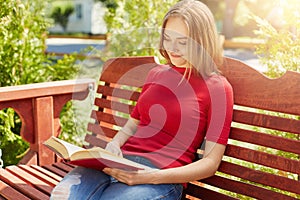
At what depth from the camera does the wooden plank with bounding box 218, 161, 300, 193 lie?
6.80 feet

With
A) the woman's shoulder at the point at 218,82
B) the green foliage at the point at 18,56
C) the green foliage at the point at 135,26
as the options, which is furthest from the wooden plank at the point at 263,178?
the green foliage at the point at 135,26

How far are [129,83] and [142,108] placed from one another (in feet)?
2.01

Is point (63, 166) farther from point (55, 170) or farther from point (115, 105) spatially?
point (115, 105)

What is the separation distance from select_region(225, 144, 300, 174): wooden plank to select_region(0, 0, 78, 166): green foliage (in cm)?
212

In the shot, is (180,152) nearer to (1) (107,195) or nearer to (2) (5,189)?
(1) (107,195)

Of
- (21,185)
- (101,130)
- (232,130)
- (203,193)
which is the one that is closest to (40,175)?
(21,185)

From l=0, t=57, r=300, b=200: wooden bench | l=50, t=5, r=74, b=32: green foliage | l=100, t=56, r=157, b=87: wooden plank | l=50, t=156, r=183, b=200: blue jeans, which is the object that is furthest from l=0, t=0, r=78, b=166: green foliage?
l=50, t=5, r=74, b=32: green foliage

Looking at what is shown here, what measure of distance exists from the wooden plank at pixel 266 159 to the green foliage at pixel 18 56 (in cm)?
212

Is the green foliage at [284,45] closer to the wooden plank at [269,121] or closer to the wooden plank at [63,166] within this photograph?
the wooden plank at [269,121]

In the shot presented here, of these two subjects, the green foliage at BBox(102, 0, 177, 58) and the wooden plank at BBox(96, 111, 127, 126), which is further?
the green foliage at BBox(102, 0, 177, 58)

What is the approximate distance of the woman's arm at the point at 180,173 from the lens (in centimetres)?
201

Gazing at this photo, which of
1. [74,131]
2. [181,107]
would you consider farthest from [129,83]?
[74,131]

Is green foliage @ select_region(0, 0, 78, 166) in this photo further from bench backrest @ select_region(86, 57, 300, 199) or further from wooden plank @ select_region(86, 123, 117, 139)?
bench backrest @ select_region(86, 57, 300, 199)

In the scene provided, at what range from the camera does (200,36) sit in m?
2.10
